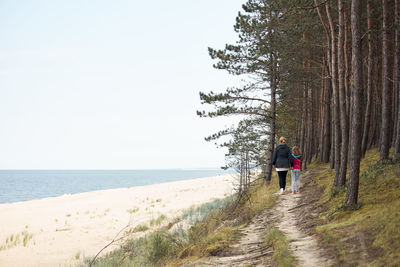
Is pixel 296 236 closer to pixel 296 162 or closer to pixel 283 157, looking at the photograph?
pixel 283 157

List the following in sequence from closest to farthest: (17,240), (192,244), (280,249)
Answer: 1. (280,249)
2. (192,244)
3. (17,240)

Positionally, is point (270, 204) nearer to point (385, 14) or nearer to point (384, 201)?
point (384, 201)

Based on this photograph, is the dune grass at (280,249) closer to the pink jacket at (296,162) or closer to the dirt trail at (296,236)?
the dirt trail at (296,236)

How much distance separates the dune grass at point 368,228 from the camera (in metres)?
4.46

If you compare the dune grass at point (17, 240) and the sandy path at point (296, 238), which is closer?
the sandy path at point (296, 238)

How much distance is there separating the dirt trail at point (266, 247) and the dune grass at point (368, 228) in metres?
0.31

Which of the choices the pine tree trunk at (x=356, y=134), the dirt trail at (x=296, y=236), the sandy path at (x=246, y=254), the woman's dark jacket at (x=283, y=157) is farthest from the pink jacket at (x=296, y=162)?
the pine tree trunk at (x=356, y=134)

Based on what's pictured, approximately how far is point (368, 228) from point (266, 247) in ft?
6.21

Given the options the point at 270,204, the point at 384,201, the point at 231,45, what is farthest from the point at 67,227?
the point at 384,201

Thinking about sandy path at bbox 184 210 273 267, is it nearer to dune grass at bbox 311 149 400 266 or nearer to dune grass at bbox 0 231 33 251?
dune grass at bbox 311 149 400 266

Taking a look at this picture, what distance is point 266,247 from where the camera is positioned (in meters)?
6.55

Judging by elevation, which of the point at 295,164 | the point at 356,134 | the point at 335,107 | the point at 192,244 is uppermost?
the point at 335,107

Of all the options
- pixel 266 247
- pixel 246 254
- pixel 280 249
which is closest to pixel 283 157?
pixel 266 247

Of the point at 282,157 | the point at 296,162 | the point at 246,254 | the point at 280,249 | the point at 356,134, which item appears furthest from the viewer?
the point at 296,162
